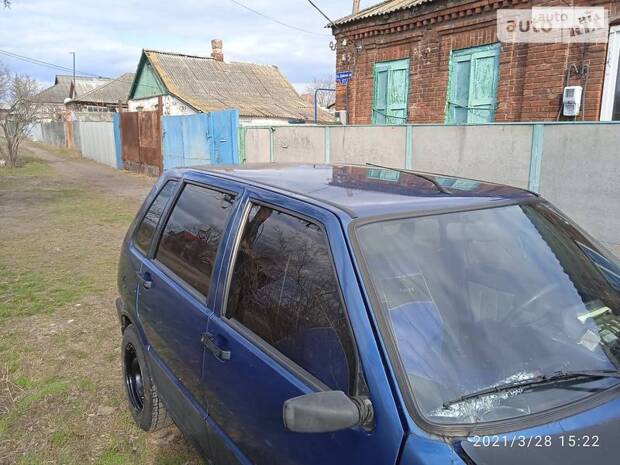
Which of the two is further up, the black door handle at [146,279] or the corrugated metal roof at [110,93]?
the corrugated metal roof at [110,93]

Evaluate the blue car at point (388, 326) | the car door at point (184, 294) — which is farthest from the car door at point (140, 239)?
the blue car at point (388, 326)

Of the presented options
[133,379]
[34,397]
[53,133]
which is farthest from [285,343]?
[53,133]

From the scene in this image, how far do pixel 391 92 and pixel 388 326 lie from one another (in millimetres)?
10297

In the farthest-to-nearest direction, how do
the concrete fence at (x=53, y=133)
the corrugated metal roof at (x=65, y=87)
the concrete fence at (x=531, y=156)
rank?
1. the corrugated metal roof at (x=65, y=87)
2. the concrete fence at (x=53, y=133)
3. the concrete fence at (x=531, y=156)

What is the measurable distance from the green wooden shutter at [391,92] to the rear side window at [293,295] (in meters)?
9.45

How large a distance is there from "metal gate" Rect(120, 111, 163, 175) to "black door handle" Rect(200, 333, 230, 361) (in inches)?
625

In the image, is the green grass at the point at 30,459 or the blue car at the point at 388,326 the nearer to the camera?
the blue car at the point at 388,326

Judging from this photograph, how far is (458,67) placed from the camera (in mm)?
9492

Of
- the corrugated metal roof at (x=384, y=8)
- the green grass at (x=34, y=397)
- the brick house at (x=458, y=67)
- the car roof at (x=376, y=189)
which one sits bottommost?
the green grass at (x=34, y=397)

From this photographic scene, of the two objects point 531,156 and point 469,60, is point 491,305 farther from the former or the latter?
point 469,60

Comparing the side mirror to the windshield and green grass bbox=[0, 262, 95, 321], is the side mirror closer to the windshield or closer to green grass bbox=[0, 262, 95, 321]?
the windshield

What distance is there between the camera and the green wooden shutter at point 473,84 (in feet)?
29.0

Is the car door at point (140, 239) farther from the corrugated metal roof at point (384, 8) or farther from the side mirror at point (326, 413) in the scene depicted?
the corrugated metal roof at point (384, 8)

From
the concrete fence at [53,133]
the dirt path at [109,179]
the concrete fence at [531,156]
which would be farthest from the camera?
the concrete fence at [53,133]
